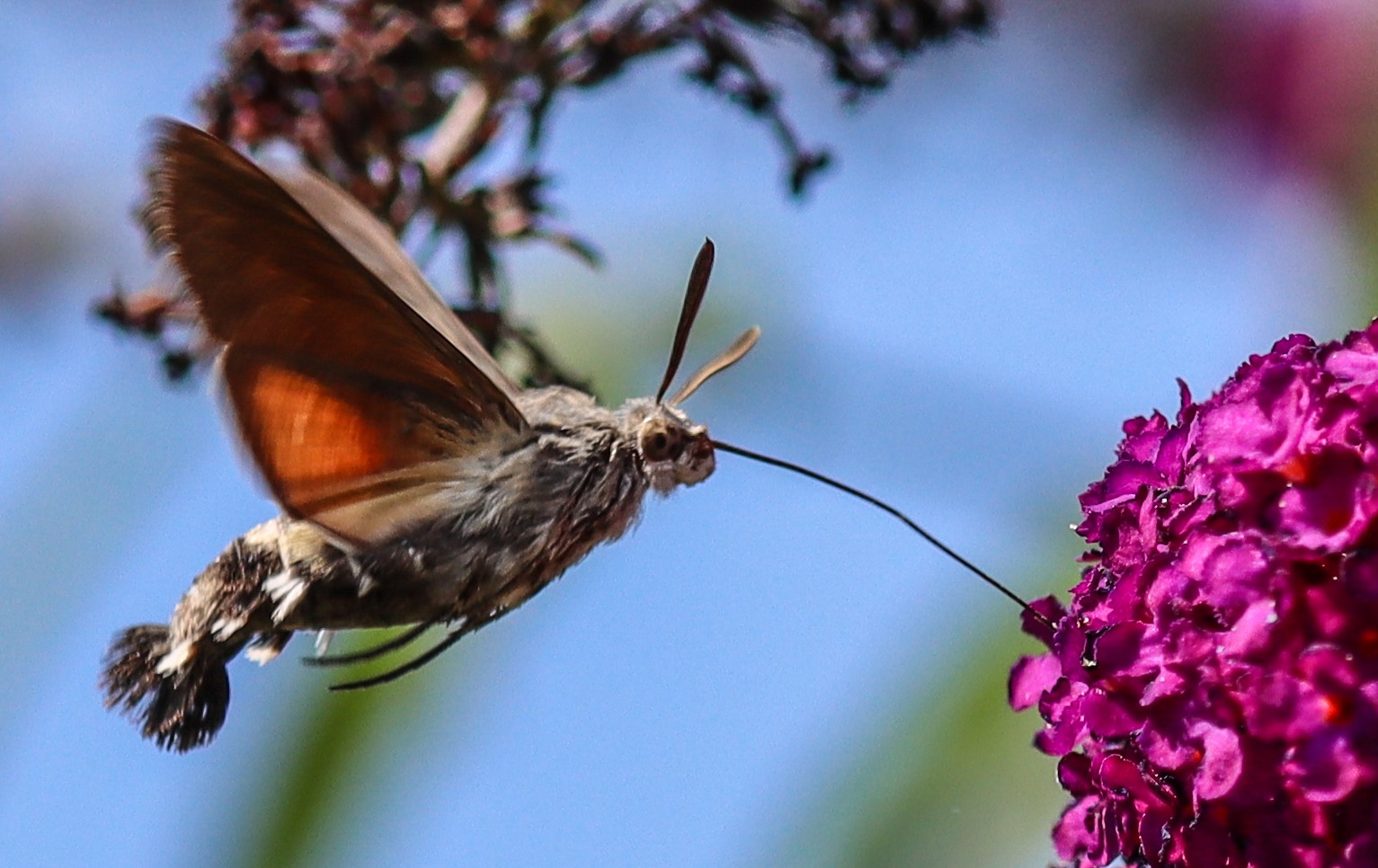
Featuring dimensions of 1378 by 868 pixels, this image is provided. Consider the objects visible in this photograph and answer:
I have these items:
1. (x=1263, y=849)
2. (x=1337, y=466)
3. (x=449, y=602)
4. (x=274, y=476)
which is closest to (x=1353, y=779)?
(x=1263, y=849)

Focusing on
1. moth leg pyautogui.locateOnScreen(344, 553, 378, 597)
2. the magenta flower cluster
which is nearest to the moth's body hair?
moth leg pyautogui.locateOnScreen(344, 553, 378, 597)

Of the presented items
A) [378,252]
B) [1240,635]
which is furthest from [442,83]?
[1240,635]

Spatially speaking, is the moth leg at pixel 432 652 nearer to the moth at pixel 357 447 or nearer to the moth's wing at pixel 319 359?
the moth at pixel 357 447

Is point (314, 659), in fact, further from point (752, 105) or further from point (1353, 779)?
point (752, 105)

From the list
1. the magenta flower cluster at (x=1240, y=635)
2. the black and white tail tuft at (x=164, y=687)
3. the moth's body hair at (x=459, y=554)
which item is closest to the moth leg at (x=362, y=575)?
the moth's body hair at (x=459, y=554)

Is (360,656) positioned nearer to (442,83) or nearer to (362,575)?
(362,575)

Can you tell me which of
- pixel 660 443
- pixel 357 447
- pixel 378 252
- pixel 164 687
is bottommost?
pixel 164 687

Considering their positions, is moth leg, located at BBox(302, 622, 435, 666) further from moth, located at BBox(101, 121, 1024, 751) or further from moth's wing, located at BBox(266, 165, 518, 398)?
moth's wing, located at BBox(266, 165, 518, 398)
